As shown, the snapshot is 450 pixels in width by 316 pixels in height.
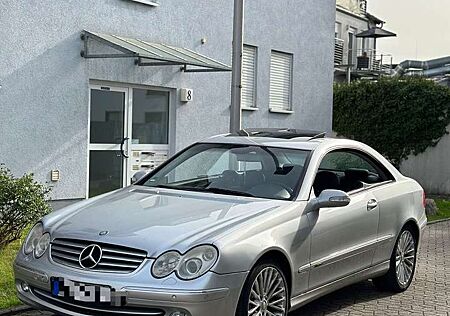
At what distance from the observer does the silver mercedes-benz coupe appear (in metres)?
4.84

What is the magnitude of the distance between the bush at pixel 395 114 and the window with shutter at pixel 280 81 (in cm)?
506

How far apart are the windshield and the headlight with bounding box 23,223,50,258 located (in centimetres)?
142

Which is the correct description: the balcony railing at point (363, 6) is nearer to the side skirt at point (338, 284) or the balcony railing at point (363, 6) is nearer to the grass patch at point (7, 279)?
the side skirt at point (338, 284)

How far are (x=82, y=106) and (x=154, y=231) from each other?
22.9ft

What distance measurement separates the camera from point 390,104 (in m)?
21.0

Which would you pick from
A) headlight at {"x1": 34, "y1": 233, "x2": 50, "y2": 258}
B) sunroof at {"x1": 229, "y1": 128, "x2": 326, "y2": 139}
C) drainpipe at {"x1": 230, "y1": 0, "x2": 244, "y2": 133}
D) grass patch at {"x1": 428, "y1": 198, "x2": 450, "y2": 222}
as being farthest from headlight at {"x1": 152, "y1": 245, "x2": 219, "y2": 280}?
Answer: grass patch at {"x1": 428, "y1": 198, "x2": 450, "y2": 222}

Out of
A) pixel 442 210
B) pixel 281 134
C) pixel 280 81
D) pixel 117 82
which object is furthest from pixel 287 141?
pixel 442 210

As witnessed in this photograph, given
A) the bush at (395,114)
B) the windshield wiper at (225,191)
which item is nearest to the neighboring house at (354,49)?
the bush at (395,114)

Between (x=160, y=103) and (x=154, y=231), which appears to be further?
(x=160, y=103)

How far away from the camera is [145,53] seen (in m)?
11.1

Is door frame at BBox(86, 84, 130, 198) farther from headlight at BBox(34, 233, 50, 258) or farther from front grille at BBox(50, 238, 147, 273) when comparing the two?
front grille at BBox(50, 238, 147, 273)

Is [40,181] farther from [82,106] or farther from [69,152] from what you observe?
[82,106]

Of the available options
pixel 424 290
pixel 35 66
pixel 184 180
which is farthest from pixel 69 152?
pixel 424 290

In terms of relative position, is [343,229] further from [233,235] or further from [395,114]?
[395,114]
